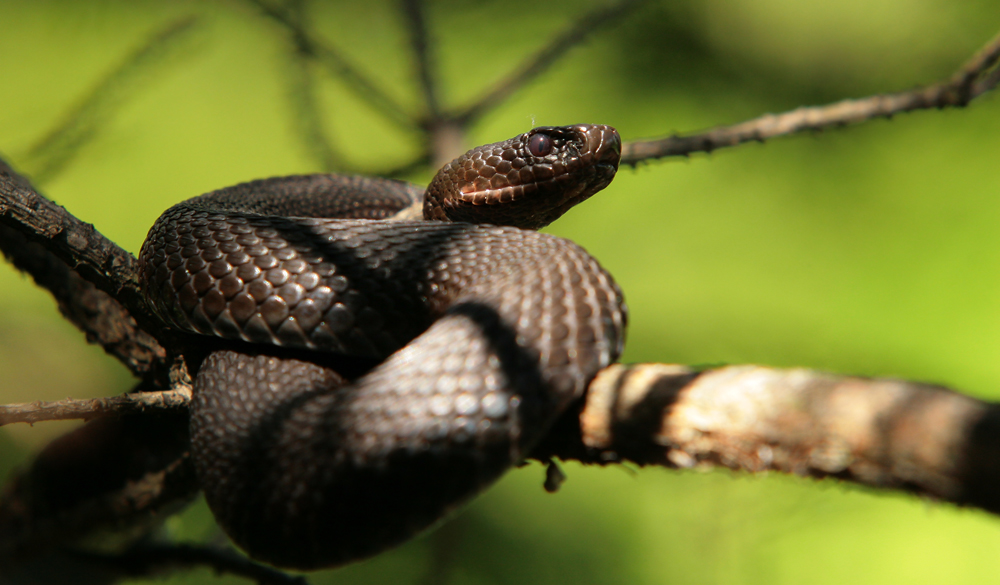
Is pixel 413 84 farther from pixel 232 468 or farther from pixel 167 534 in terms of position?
pixel 167 534

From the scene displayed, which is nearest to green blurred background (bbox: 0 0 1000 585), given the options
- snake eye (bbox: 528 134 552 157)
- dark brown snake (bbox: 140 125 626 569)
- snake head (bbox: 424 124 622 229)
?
snake head (bbox: 424 124 622 229)

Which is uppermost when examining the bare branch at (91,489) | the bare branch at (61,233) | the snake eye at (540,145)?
the snake eye at (540,145)

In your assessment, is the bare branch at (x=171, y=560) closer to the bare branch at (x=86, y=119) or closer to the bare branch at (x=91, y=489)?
the bare branch at (x=91, y=489)

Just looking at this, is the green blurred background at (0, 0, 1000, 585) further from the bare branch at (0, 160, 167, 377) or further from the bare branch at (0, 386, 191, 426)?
the bare branch at (0, 386, 191, 426)

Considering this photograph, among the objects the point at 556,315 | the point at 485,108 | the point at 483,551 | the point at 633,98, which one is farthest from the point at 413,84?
the point at 483,551

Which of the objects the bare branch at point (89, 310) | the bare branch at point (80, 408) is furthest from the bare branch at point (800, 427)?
the bare branch at point (89, 310)

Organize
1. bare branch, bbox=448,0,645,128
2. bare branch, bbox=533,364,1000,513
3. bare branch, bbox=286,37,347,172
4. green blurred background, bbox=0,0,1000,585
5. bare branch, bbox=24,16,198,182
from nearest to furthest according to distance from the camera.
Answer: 1. bare branch, bbox=533,364,1000,513
2. bare branch, bbox=24,16,198,182
3. bare branch, bbox=448,0,645,128
4. bare branch, bbox=286,37,347,172
5. green blurred background, bbox=0,0,1000,585

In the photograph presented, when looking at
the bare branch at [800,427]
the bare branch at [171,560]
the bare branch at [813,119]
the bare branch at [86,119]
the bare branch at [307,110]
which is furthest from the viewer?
the bare branch at [307,110]
